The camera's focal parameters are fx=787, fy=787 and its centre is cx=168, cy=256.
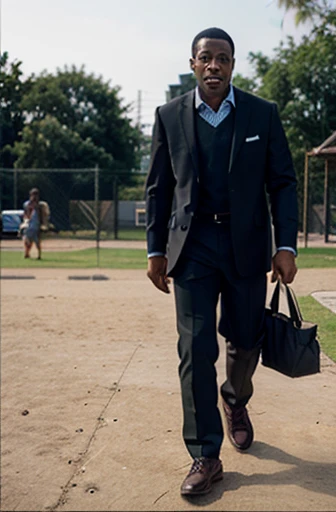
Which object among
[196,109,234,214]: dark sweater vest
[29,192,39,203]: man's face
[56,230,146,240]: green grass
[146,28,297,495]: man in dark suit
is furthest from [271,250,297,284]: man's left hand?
[56,230,146,240]: green grass

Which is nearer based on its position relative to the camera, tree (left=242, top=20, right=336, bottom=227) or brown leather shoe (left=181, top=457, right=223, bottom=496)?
tree (left=242, top=20, right=336, bottom=227)

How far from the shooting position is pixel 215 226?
238 centimetres

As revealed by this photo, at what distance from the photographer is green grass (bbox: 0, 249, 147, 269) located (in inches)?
618

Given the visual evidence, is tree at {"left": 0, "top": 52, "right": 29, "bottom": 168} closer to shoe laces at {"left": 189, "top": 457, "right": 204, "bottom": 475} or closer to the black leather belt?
the black leather belt

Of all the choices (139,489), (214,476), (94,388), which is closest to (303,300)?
(214,476)

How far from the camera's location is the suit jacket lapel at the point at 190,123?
2.21 m

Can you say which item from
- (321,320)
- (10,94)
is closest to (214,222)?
(321,320)

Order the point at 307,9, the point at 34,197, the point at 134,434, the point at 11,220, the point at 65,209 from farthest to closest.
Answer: the point at 11,220 < the point at 65,209 < the point at 34,197 < the point at 134,434 < the point at 307,9

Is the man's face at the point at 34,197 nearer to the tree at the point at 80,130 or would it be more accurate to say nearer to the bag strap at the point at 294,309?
the tree at the point at 80,130

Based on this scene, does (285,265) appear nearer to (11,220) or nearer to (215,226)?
(215,226)

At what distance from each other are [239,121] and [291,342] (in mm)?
689

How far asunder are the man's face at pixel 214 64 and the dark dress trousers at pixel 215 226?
15 cm

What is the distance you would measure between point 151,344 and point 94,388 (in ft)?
4.93

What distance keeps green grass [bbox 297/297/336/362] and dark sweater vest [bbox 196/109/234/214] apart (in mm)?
418
